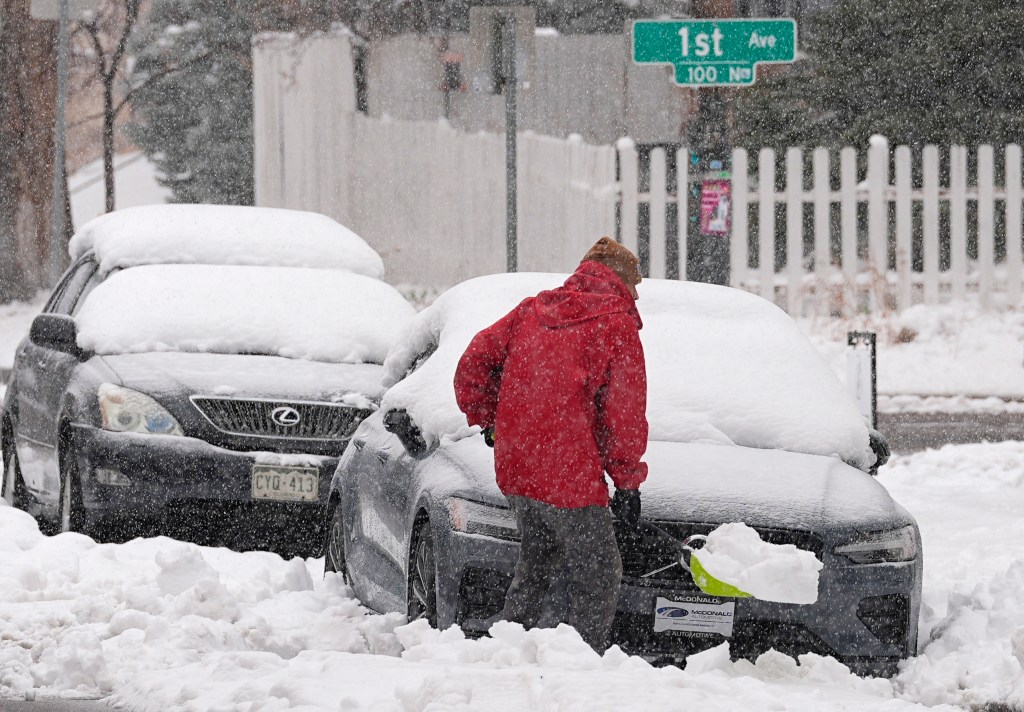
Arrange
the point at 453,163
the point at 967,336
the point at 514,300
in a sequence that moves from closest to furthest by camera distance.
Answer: the point at 514,300 → the point at 967,336 → the point at 453,163

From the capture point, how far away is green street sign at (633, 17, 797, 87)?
38.3 feet

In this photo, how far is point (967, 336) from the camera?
17.9 meters

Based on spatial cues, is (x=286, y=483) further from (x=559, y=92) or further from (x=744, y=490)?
(x=559, y=92)

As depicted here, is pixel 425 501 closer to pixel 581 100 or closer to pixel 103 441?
pixel 103 441

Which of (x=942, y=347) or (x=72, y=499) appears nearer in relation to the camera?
(x=72, y=499)

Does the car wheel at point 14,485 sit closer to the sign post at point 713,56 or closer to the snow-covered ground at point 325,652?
the snow-covered ground at point 325,652

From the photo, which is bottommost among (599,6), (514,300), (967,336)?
(967,336)

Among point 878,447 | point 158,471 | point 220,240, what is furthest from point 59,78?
point 878,447

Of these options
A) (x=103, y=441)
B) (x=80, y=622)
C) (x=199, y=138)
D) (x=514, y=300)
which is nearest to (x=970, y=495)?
(x=514, y=300)

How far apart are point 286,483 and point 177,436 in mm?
526

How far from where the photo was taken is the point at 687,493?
5.70 meters

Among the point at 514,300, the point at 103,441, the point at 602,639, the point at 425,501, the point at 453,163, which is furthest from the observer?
the point at 453,163

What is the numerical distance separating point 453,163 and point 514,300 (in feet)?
49.9

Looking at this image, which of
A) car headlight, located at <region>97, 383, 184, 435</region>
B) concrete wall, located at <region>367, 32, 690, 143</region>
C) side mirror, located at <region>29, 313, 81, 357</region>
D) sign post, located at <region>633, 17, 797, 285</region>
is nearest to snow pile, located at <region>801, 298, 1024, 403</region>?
sign post, located at <region>633, 17, 797, 285</region>
